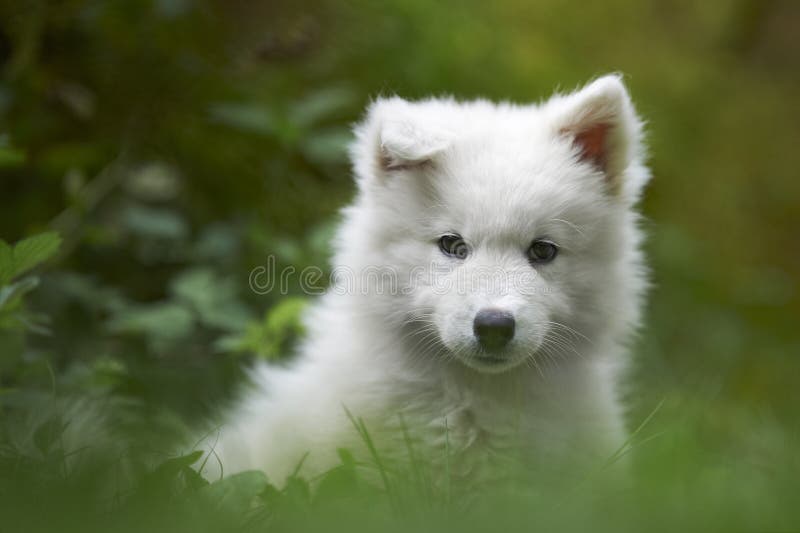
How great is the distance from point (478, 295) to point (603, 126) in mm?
789

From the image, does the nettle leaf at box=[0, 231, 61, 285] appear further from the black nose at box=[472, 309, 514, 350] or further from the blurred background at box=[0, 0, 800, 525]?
the black nose at box=[472, 309, 514, 350]

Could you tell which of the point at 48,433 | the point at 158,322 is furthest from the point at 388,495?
the point at 158,322

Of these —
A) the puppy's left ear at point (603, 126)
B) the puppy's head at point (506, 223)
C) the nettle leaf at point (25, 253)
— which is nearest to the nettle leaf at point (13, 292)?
the nettle leaf at point (25, 253)

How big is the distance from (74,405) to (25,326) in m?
0.39

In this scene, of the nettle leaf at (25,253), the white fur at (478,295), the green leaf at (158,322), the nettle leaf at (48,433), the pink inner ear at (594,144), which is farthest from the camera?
the green leaf at (158,322)

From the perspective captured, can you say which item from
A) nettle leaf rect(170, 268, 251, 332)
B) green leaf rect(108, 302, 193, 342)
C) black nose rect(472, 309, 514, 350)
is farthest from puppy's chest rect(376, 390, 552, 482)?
green leaf rect(108, 302, 193, 342)

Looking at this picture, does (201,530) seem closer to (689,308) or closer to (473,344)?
(473,344)

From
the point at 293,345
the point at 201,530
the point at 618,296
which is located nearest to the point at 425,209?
the point at 618,296

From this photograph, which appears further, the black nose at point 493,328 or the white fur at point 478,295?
the white fur at point 478,295

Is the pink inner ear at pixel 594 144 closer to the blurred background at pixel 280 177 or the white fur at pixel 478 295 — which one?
the white fur at pixel 478 295

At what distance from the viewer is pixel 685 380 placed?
4.20 metres

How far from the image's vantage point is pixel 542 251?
2.75m

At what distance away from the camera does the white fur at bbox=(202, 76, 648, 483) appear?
8.81 ft

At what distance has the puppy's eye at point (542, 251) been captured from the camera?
8.98 ft
